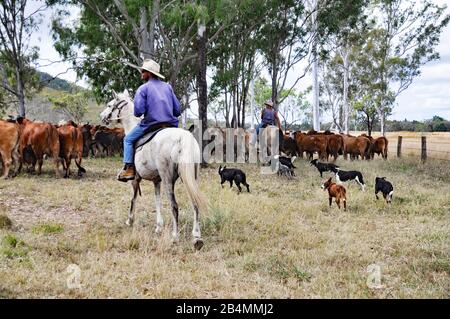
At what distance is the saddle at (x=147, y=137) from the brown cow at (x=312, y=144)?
13032mm

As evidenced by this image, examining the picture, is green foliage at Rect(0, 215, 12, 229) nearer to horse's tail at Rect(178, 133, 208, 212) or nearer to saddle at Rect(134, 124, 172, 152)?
saddle at Rect(134, 124, 172, 152)

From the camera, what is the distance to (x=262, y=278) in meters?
4.65

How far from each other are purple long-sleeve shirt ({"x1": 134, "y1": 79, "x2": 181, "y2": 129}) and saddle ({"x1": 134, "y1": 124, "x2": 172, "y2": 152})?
0.32ft

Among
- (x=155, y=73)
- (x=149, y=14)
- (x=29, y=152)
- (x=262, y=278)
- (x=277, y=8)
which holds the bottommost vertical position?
(x=262, y=278)

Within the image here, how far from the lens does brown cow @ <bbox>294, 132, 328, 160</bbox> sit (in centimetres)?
1856

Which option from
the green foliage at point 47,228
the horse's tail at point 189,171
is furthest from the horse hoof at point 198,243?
the green foliage at point 47,228

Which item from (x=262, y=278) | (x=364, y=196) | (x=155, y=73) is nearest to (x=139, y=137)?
(x=155, y=73)

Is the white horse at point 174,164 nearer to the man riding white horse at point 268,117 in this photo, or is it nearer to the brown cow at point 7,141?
the brown cow at point 7,141

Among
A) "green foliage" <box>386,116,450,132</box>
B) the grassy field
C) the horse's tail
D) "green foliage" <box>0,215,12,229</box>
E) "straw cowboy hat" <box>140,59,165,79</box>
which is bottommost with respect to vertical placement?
the grassy field

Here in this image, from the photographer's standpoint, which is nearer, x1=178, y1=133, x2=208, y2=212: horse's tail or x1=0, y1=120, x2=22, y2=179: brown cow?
x1=178, y1=133, x2=208, y2=212: horse's tail

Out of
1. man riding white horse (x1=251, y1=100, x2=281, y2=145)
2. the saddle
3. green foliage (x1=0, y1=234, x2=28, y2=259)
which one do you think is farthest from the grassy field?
man riding white horse (x1=251, y1=100, x2=281, y2=145)

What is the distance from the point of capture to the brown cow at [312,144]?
18562 millimetres

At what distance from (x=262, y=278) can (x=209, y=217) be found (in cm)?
243

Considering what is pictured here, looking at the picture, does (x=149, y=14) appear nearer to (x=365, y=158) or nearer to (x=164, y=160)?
(x=164, y=160)
